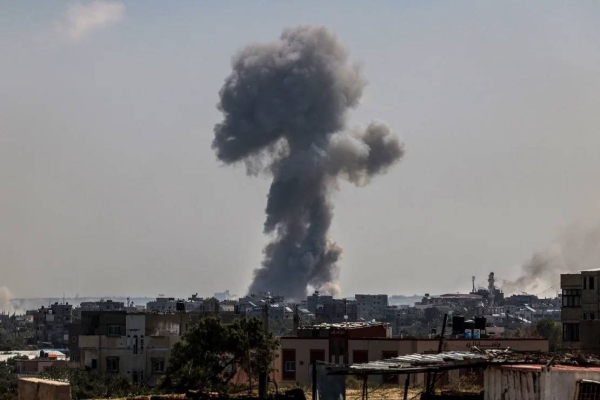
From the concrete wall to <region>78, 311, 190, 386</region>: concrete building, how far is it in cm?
3913

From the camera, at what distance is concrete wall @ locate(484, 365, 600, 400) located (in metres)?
20.2

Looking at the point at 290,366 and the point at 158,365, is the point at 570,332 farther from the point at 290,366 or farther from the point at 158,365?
the point at 158,365

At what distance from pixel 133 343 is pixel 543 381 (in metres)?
42.8

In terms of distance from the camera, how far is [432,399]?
23.2m

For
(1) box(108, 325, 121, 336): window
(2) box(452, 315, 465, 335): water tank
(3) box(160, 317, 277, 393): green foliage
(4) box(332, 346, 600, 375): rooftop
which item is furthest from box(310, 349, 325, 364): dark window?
(4) box(332, 346, 600, 375): rooftop

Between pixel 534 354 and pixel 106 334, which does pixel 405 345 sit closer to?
pixel 106 334

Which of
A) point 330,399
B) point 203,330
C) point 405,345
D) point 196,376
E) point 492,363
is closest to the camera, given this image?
point 492,363

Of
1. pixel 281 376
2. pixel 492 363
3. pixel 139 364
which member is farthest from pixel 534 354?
pixel 139 364

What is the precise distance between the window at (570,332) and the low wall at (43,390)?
3094 cm

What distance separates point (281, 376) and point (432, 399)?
97.2 feet

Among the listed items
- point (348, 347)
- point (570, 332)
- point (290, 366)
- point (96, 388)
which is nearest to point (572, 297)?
point (570, 332)

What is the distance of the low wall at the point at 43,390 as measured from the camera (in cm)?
2119

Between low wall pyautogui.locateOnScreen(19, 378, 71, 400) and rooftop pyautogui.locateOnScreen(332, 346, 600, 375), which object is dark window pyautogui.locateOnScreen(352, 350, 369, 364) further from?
low wall pyautogui.locateOnScreen(19, 378, 71, 400)

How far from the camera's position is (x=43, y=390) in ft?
71.7
